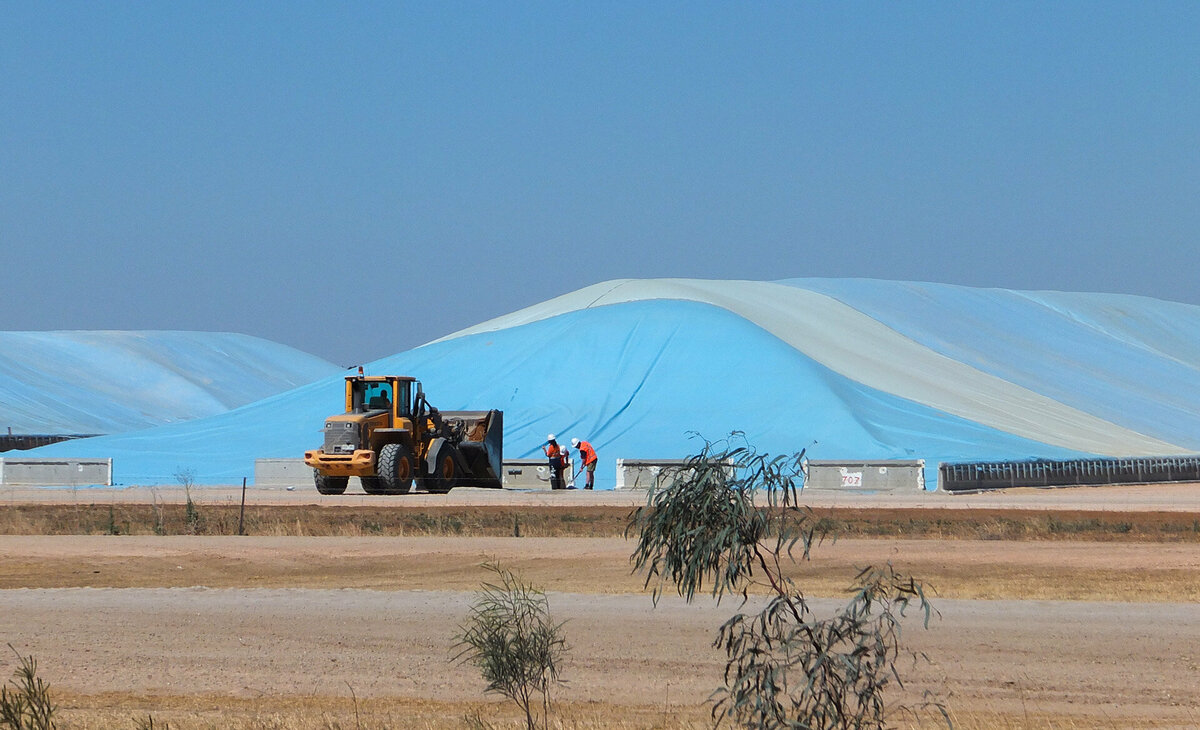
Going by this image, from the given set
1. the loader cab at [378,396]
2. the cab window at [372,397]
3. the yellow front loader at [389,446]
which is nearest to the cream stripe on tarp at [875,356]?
the yellow front loader at [389,446]

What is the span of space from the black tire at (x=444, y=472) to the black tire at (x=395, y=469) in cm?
64

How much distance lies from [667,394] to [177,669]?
129 ft

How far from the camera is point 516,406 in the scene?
5138 centimetres

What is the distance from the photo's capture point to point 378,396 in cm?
3416

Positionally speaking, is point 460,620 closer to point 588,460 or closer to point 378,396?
point 378,396

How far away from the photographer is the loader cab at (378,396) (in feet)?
111

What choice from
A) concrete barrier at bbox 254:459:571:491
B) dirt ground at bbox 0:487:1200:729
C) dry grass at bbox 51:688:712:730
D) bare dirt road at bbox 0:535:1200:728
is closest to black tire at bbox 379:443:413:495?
concrete barrier at bbox 254:459:571:491

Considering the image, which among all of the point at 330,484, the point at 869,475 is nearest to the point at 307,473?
the point at 330,484

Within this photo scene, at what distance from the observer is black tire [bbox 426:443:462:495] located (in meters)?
34.1

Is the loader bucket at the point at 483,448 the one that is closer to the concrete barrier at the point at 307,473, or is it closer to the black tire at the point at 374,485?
the black tire at the point at 374,485

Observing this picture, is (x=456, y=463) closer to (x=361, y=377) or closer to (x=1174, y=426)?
(x=361, y=377)

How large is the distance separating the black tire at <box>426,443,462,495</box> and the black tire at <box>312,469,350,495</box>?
94.4 inches

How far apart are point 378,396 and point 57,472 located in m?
14.7

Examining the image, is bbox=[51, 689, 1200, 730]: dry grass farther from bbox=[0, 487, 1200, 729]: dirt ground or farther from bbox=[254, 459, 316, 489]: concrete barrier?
bbox=[254, 459, 316, 489]: concrete barrier
